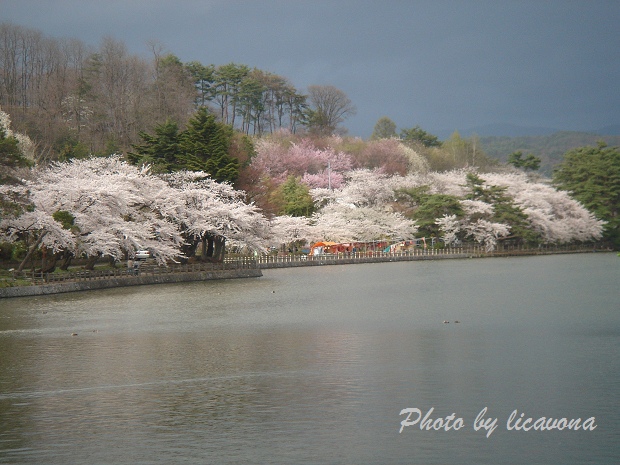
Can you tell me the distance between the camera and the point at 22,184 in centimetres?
3716

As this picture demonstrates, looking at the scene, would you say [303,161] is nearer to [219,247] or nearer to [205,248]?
[205,248]

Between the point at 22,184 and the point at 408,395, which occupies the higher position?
the point at 22,184

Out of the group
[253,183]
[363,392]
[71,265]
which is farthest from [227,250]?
[363,392]

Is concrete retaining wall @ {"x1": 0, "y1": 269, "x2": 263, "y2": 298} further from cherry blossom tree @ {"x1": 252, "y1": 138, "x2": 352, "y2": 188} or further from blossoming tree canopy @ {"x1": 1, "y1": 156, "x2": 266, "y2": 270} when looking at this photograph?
cherry blossom tree @ {"x1": 252, "y1": 138, "x2": 352, "y2": 188}

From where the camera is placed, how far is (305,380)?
16.3 m

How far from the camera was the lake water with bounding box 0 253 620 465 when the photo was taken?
11797 mm

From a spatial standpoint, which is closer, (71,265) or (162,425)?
(162,425)

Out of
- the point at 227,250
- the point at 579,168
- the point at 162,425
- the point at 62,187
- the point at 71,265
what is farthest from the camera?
the point at 579,168

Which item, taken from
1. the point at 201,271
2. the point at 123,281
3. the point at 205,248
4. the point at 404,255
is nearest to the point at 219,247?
the point at 205,248

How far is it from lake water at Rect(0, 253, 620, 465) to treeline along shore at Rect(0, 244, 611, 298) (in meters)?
4.54

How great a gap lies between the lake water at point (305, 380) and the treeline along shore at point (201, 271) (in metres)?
4.54

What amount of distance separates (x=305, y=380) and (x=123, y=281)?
28488 mm

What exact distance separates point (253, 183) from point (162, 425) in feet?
144

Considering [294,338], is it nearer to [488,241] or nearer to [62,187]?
[62,187]
